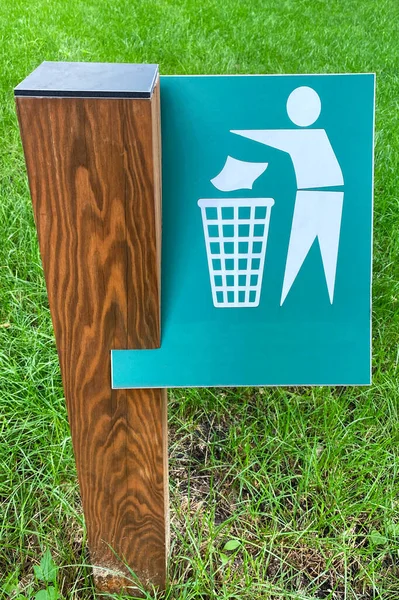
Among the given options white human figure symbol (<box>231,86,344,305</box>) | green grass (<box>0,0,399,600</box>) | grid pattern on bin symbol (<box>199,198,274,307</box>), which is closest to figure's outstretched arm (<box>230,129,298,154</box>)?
white human figure symbol (<box>231,86,344,305</box>)

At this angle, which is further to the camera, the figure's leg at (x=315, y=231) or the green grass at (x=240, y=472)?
the green grass at (x=240, y=472)

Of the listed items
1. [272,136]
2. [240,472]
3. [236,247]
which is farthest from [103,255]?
[240,472]

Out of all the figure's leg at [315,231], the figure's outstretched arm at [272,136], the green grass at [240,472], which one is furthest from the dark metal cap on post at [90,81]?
the green grass at [240,472]

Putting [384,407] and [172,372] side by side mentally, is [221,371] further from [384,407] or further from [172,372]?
[384,407]

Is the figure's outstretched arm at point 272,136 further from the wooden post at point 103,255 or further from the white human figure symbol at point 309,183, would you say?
the wooden post at point 103,255

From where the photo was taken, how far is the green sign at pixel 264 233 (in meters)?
1.00

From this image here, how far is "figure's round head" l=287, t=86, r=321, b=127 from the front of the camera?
3.27 feet

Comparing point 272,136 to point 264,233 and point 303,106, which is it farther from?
point 264,233

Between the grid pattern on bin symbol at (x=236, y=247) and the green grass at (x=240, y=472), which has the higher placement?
the grid pattern on bin symbol at (x=236, y=247)

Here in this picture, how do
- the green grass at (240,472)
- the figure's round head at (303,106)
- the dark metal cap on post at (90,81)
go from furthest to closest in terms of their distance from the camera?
the green grass at (240,472)
the figure's round head at (303,106)
the dark metal cap on post at (90,81)

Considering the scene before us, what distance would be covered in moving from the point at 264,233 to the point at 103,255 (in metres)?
0.32

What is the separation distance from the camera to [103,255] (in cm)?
95

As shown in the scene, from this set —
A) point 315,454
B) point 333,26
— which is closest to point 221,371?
point 315,454

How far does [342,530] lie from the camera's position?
151cm
